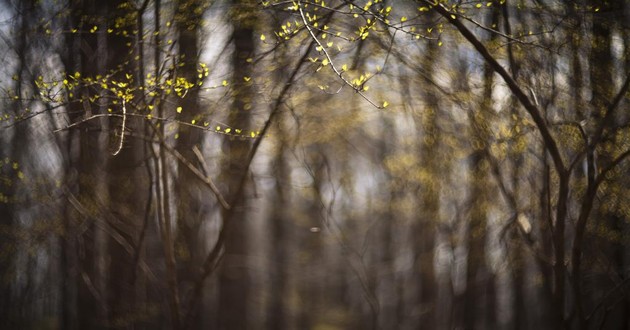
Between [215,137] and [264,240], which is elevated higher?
[215,137]

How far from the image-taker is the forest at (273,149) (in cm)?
603

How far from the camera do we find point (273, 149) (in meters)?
9.15

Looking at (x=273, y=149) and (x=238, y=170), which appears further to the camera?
(x=273, y=149)

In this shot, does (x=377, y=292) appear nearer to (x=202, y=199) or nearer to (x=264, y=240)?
(x=264, y=240)

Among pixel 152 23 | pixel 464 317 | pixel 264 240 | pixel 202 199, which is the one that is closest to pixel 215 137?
pixel 202 199

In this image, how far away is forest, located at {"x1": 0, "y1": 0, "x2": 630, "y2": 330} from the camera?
6.03 metres

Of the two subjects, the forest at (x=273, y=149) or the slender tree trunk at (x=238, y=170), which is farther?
the slender tree trunk at (x=238, y=170)

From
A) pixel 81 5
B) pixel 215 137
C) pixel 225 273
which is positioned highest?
pixel 81 5

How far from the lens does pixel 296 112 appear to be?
8.70m

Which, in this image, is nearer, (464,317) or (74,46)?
(74,46)

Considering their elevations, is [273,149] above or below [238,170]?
above

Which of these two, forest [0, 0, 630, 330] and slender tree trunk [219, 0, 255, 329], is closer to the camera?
forest [0, 0, 630, 330]

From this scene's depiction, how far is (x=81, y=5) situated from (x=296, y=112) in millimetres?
3185

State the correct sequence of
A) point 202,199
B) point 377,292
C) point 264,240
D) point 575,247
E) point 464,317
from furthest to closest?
1. point 377,292
2. point 264,240
3. point 464,317
4. point 202,199
5. point 575,247
